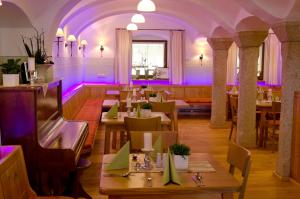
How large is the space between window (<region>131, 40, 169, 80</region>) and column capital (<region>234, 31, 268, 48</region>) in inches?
222

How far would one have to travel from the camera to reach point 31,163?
3580 millimetres

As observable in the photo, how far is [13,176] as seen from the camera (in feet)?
8.67

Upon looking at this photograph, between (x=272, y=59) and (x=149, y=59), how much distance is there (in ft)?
13.5

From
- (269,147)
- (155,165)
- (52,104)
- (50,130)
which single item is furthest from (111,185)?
(269,147)

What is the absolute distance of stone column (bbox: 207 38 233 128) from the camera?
9.38 meters

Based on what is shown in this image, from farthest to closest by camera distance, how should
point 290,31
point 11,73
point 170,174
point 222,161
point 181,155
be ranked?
1. point 222,161
2. point 290,31
3. point 11,73
4. point 181,155
5. point 170,174

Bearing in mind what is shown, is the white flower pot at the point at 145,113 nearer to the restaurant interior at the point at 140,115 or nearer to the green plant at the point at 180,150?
the restaurant interior at the point at 140,115

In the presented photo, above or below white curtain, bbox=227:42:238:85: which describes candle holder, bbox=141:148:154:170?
below

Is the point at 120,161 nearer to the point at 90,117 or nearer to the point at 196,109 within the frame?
the point at 90,117

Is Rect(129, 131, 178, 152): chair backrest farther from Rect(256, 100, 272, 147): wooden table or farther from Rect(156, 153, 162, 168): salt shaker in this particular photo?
Rect(256, 100, 272, 147): wooden table

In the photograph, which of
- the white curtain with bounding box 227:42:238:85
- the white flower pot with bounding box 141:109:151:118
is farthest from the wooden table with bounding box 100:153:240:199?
the white curtain with bounding box 227:42:238:85

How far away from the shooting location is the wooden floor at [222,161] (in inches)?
187

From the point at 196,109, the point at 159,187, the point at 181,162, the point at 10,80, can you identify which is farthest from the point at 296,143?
the point at 196,109

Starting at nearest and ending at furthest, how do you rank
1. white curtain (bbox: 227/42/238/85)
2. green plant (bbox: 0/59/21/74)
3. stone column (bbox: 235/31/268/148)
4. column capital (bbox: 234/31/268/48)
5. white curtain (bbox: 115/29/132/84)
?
1. green plant (bbox: 0/59/21/74)
2. column capital (bbox: 234/31/268/48)
3. stone column (bbox: 235/31/268/148)
4. white curtain (bbox: 115/29/132/84)
5. white curtain (bbox: 227/42/238/85)
